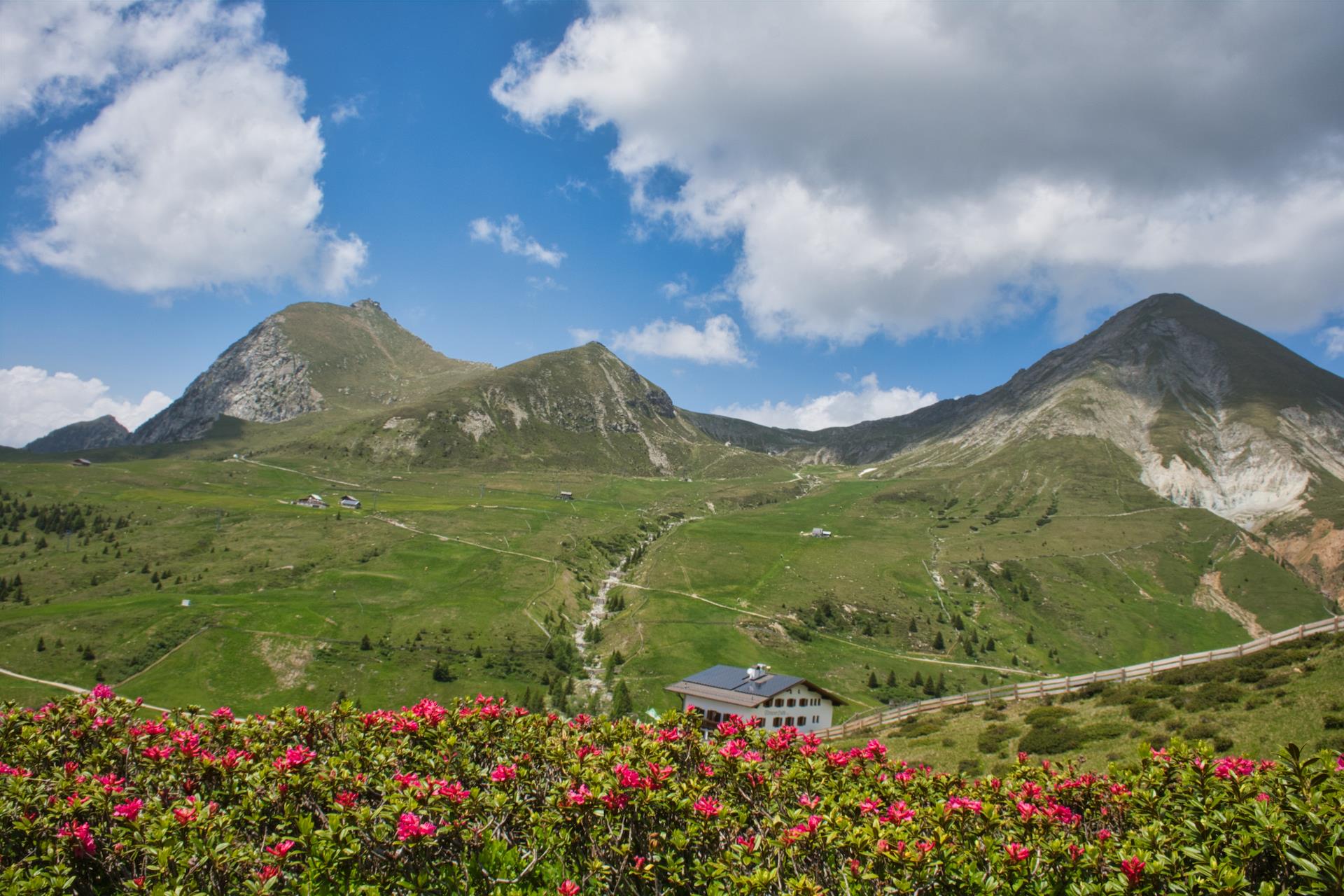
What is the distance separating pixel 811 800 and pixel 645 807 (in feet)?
12.7

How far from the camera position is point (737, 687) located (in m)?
63.9

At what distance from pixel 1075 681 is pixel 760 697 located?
87.5ft

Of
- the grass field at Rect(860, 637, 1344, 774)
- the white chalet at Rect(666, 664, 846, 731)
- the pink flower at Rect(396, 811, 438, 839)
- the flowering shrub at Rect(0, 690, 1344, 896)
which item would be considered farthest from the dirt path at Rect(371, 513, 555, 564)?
the pink flower at Rect(396, 811, 438, 839)

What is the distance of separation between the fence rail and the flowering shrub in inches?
1548

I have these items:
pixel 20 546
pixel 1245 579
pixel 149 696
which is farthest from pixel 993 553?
pixel 20 546

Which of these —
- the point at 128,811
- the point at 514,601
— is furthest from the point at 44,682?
the point at 128,811

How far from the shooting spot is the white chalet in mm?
61438

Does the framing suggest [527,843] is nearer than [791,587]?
Yes

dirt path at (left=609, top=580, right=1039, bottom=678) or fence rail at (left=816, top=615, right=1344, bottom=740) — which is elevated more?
fence rail at (left=816, top=615, right=1344, bottom=740)

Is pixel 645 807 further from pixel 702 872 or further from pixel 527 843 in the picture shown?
pixel 527 843

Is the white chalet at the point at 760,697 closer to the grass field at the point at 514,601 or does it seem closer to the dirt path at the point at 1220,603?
the grass field at the point at 514,601

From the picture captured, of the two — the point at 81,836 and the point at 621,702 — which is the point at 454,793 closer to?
the point at 81,836

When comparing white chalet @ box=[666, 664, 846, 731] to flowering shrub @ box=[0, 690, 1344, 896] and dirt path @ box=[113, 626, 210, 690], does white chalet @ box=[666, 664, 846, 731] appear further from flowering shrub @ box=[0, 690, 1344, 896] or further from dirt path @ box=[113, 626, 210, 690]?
dirt path @ box=[113, 626, 210, 690]

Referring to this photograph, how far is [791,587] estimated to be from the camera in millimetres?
150250
